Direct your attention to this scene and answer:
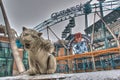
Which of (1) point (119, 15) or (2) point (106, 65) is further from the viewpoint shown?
(1) point (119, 15)

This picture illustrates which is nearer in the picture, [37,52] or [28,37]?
[28,37]

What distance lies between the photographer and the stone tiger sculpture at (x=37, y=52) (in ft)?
9.07

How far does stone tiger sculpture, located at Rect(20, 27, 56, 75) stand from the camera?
2.77 m

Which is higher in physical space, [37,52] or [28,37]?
[28,37]

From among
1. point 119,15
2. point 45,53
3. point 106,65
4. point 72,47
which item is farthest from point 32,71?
point 119,15

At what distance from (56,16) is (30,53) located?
24884mm

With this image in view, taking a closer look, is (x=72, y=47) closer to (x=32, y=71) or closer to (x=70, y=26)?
(x=70, y=26)

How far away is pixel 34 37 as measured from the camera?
2861 millimetres

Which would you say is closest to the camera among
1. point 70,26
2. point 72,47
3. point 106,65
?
point 106,65

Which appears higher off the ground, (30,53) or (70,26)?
(70,26)

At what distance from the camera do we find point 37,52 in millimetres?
3041

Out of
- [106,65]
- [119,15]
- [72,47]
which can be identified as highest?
[119,15]

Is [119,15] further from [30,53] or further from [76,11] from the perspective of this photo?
[30,53]

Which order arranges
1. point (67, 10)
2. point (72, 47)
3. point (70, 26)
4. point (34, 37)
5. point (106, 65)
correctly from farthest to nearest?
point (70, 26) → point (67, 10) → point (72, 47) → point (106, 65) → point (34, 37)
